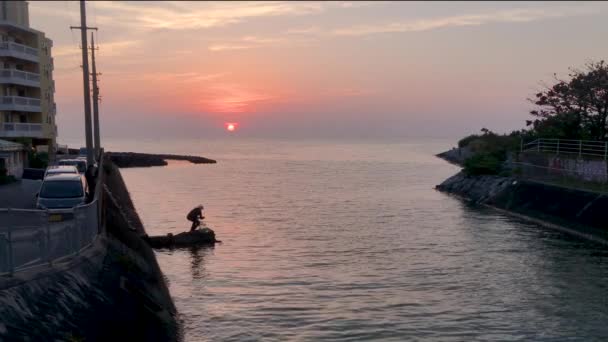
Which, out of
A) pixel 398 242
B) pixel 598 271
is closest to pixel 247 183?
pixel 398 242

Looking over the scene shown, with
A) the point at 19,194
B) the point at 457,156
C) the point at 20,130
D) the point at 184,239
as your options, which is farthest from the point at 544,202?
the point at 457,156

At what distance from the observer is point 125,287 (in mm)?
16250

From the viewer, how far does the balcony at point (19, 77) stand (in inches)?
2354

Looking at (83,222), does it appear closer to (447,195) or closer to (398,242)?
(398,242)

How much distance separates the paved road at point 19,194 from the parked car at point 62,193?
2033mm

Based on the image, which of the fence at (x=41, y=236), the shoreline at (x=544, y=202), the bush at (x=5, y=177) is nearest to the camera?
the fence at (x=41, y=236)

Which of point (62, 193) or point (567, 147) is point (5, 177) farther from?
point (567, 147)

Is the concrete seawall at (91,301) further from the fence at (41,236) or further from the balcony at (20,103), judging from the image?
the balcony at (20,103)

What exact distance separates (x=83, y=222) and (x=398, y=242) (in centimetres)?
2075

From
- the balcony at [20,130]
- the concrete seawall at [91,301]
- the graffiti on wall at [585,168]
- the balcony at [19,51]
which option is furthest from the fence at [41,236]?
the balcony at [19,51]

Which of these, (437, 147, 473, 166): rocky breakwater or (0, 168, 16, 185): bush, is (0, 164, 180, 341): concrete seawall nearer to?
(0, 168, 16, 185): bush

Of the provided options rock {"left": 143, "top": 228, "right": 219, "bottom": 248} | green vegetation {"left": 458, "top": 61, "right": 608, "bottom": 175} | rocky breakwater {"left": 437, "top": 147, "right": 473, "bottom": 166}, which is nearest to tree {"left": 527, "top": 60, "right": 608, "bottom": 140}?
green vegetation {"left": 458, "top": 61, "right": 608, "bottom": 175}

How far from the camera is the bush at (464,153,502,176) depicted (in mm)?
59781

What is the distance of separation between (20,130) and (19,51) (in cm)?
801
